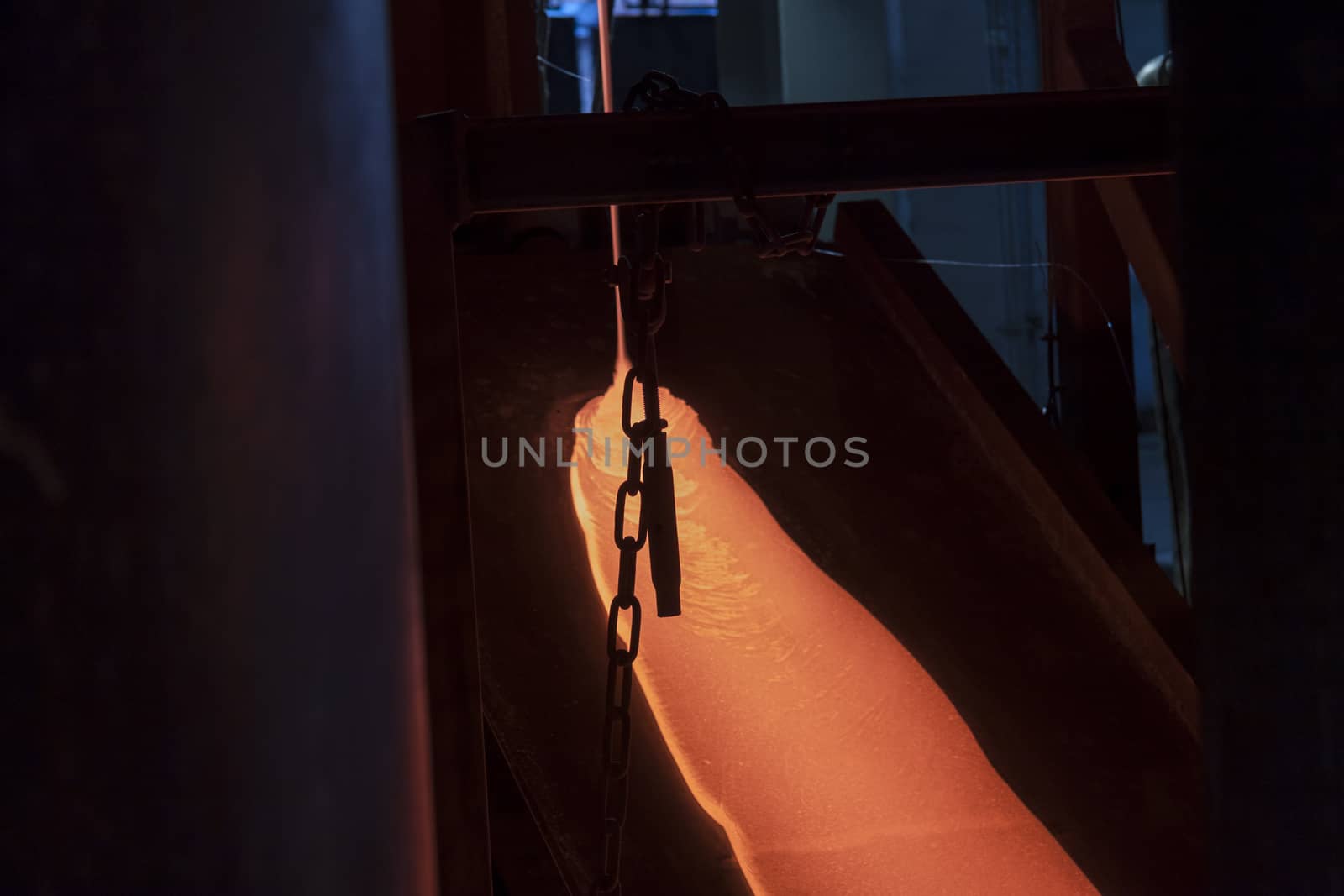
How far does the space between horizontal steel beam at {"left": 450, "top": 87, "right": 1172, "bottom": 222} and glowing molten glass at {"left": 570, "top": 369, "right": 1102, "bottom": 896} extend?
117 cm

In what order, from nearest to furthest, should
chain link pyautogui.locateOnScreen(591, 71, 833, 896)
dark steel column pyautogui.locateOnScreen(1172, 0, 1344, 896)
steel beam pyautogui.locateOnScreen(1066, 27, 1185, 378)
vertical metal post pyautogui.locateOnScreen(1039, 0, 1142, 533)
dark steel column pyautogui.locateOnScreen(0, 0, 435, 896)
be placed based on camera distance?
dark steel column pyautogui.locateOnScreen(0, 0, 435, 896), dark steel column pyautogui.locateOnScreen(1172, 0, 1344, 896), chain link pyautogui.locateOnScreen(591, 71, 833, 896), steel beam pyautogui.locateOnScreen(1066, 27, 1185, 378), vertical metal post pyautogui.locateOnScreen(1039, 0, 1142, 533)

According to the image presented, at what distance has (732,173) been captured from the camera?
4.37 feet

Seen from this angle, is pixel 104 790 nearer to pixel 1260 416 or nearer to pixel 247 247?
pixel 247 247

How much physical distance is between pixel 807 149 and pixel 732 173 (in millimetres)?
110

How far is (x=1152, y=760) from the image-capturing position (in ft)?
7.06

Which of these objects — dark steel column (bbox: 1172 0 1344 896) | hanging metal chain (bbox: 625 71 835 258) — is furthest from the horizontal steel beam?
dark steel column (bbox: 1172 0 1344 896)

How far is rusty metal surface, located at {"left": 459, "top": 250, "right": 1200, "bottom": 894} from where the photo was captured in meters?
2.00

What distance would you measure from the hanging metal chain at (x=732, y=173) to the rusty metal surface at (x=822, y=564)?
106 centimetres

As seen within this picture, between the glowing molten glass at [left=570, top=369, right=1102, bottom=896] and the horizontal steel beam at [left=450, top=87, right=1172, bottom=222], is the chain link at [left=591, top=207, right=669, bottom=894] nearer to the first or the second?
the horizontal steel beam at [left=450, top=87, right=1172, bottom=222]

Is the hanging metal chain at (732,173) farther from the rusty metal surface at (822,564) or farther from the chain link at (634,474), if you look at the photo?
the rusty metal surface at (822,564)

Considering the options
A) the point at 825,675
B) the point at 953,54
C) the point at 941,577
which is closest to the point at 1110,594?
the point at 941,577

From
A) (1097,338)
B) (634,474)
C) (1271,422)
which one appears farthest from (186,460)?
(1097,338)

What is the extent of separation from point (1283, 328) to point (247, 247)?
1.37 ft

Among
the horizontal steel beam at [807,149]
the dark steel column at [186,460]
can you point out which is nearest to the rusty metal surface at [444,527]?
the horizontal steel beam at [807,149]
